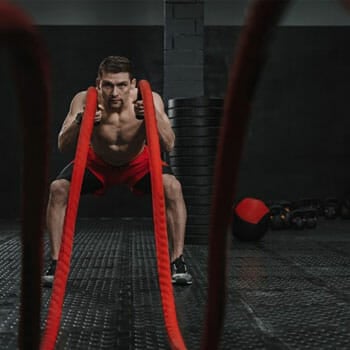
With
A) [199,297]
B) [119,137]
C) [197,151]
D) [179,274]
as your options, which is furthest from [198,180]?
[199,297]

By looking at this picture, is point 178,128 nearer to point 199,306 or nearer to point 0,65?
point 199,306

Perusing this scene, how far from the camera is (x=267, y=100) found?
786 centimetres

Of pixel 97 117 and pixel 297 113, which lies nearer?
pixel 97 117

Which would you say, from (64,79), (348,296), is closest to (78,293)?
(348,296)

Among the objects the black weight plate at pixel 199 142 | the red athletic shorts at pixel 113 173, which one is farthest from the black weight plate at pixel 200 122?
the red athletic shorts at pixel 113 173

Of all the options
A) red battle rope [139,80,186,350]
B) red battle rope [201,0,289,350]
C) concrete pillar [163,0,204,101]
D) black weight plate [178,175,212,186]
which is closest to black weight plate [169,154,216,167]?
black weight plate [178,175,212,186]

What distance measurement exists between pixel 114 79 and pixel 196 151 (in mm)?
2039

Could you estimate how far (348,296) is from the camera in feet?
9.20

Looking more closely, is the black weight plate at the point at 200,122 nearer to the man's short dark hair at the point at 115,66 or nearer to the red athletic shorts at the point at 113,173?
the red athletic shorts at the point at 113,173

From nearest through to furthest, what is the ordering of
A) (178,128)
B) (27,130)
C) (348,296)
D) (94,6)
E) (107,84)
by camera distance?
1. (27,130)
2. (348,296)
3. (107,84)
4. (178,128)
5. (94,6)

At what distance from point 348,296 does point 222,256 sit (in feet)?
7.27

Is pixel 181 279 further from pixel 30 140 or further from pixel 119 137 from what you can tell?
pixel 30 140

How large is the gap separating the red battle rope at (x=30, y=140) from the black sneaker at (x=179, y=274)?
2260 mm

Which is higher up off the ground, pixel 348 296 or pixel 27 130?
pixel 27 130
